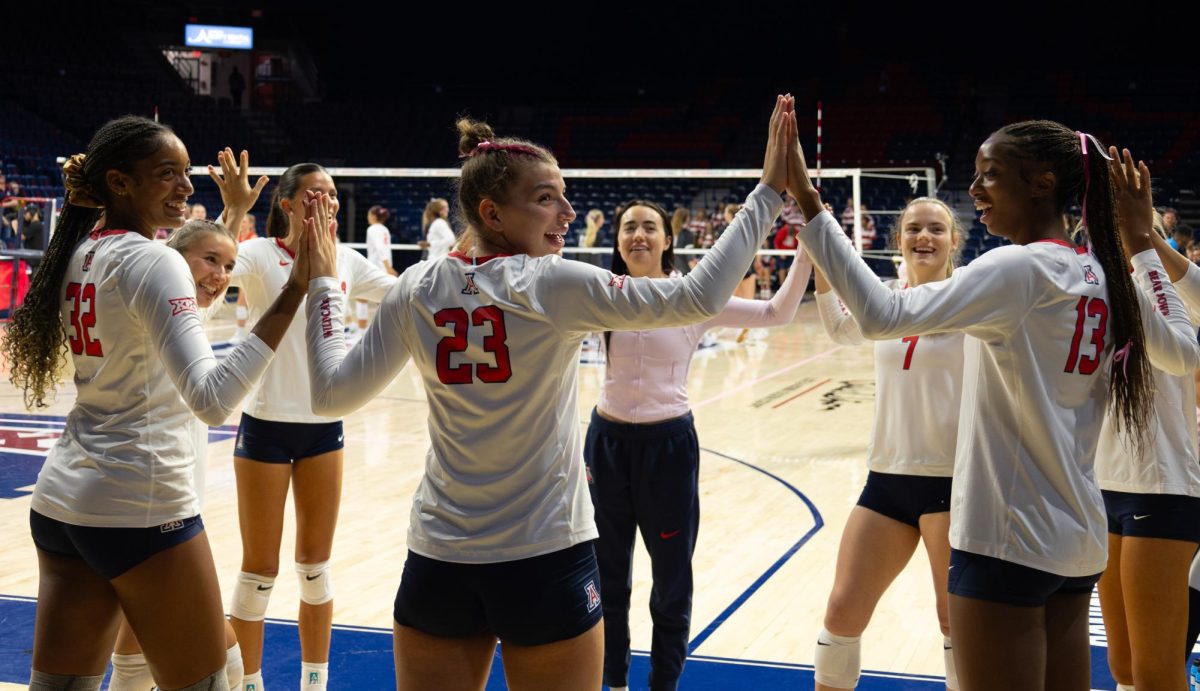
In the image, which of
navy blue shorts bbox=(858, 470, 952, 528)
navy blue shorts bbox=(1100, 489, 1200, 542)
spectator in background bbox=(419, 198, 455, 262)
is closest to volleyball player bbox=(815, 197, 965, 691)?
navy blue shorts bbox=(858, 470, 952, 528)

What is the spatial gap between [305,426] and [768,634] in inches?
79.5

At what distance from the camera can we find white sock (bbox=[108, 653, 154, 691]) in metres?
3.18

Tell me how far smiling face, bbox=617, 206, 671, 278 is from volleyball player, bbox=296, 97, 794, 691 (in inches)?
62.2

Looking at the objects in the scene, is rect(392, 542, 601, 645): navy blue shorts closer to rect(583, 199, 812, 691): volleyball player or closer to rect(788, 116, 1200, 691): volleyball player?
rect(788, 116, 1200, 691): volleyball player

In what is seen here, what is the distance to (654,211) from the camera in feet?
12.9

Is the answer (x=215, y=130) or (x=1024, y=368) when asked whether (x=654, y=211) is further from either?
(x=215, y=130)

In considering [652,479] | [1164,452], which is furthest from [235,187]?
[1164,452]

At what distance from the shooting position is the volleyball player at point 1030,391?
7.45ft

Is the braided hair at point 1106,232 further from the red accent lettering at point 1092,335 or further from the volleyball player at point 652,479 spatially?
the volleyball player at point 652,479

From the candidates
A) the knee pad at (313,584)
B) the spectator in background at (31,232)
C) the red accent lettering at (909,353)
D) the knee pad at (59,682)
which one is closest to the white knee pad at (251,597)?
the knee pad at (313,584)

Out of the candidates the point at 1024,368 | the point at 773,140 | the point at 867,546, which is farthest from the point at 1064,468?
the point at 867,546

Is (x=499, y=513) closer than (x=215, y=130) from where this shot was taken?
Yes

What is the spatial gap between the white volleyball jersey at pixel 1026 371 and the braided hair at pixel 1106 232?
4cm

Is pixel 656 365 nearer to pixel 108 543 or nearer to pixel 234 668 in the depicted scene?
pixel 234 668
